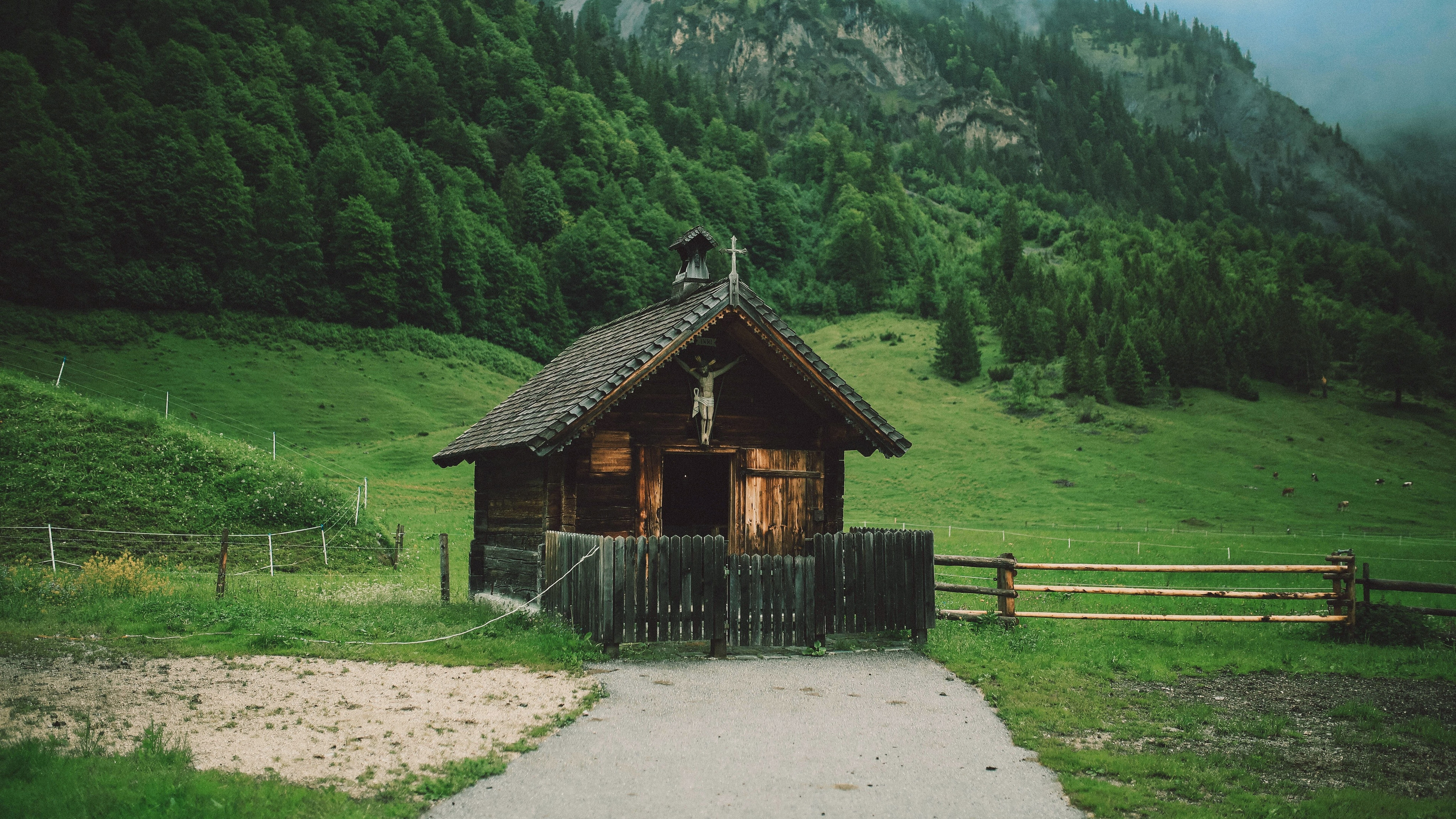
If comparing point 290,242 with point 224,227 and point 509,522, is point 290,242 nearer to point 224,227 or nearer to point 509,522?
point 224,227

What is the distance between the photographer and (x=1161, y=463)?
212ft

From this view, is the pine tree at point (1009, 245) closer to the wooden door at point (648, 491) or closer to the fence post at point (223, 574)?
the wooden door at point (648, 491)

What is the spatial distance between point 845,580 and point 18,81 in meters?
108

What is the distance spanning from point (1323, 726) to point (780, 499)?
836 centimetres

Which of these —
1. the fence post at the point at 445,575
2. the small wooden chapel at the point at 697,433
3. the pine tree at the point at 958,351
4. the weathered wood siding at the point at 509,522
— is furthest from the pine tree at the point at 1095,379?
the fence post at the point at 445,575

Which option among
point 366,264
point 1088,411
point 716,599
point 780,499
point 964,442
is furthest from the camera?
point 366,264

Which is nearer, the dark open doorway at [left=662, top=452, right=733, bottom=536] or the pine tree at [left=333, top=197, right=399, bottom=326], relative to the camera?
the dark open doorway at [left=662, top=452, right=733, bottom=536]

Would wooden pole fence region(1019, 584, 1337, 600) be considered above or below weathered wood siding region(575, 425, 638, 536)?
below

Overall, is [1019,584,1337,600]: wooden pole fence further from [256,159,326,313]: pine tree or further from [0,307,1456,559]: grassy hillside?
[256,159,326,313]: pine tree

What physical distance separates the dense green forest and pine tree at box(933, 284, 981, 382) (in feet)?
24.0

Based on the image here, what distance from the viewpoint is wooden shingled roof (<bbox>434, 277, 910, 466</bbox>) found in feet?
44.2

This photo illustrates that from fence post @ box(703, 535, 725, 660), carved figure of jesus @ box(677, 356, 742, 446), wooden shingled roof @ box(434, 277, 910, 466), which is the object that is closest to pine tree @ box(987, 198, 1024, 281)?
wooden shingled roof @ box(434, 277, 910, 466)

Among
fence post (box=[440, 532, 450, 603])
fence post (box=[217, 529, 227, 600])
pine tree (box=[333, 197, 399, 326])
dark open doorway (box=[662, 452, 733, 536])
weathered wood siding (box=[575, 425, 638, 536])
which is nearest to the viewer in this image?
weathered wood siding (box=[575, 425, 638, 536])

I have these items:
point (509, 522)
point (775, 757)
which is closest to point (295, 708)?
point (775, 757)
